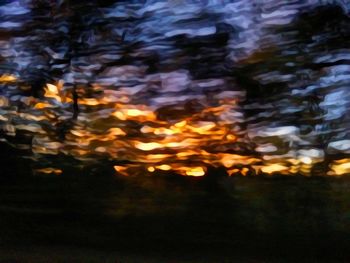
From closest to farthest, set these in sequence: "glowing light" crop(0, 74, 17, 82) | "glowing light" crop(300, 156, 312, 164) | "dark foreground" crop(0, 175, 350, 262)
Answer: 1. "dark foreground" crop(0, 175, 350, 262)
2. "glowing light" crop(300, 156, 312, 164)
3. "glowing light" crop(0, 74, 17, 82)

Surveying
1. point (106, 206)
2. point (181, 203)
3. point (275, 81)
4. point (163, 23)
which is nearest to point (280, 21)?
point (275, 81)

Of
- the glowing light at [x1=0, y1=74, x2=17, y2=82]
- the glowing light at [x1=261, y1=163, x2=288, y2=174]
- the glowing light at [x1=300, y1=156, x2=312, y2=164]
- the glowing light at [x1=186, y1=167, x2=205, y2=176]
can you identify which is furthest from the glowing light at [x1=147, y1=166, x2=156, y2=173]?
the glowing light at [x1=0, y1=74, x2=17, y2=82]

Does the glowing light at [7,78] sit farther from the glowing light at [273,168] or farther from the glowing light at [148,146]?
the glowing light at [273,168]

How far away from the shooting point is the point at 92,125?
5266 millimetres

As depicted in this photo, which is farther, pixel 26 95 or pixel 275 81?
pixel 26 95

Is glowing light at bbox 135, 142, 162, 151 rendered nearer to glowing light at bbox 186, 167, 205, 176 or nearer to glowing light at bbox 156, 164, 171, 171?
glowing light at bbox 156, 164, 171, 171

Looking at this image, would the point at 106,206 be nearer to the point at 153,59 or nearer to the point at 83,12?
the point at 153,59

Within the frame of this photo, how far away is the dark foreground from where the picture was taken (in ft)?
15.5

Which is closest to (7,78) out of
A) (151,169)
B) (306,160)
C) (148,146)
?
(148,146)

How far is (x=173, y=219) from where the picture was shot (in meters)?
4.93

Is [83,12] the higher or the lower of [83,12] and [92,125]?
the higher

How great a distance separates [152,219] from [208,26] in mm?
1430

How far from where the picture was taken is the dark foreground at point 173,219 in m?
4.73

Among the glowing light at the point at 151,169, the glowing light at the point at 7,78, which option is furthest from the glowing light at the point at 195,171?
the glowing light at the point at 7,78
